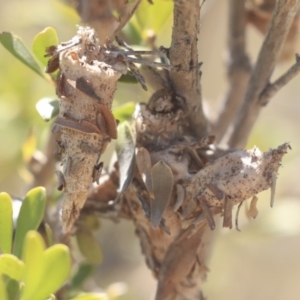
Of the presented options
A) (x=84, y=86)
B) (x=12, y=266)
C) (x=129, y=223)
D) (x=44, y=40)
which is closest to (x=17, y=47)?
(x=44, y=40)

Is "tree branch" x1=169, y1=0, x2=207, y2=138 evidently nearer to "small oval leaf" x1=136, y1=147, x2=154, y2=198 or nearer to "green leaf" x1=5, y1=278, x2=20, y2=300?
"small oval leaf" x1=136, y1=147, x2=154, y2=198

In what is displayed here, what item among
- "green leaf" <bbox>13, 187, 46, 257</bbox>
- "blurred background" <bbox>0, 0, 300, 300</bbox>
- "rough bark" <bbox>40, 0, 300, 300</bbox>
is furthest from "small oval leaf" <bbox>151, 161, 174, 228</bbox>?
"blurred background" <bbox>0, 0, 300, 300</bbox>

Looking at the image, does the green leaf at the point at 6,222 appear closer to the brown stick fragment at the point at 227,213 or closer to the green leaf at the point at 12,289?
the green leaf at the point at 12,289

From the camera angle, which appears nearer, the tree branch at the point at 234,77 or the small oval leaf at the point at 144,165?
the small oval leaf at the point at 144,165

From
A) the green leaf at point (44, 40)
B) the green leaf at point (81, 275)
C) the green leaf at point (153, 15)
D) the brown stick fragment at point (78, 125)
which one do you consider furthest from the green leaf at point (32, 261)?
the green leaf at point (153, 15)

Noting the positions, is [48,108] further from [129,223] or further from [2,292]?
[129,223]

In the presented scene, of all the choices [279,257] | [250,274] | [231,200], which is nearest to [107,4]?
[231,200]

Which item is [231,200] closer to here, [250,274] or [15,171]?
[15,171]
